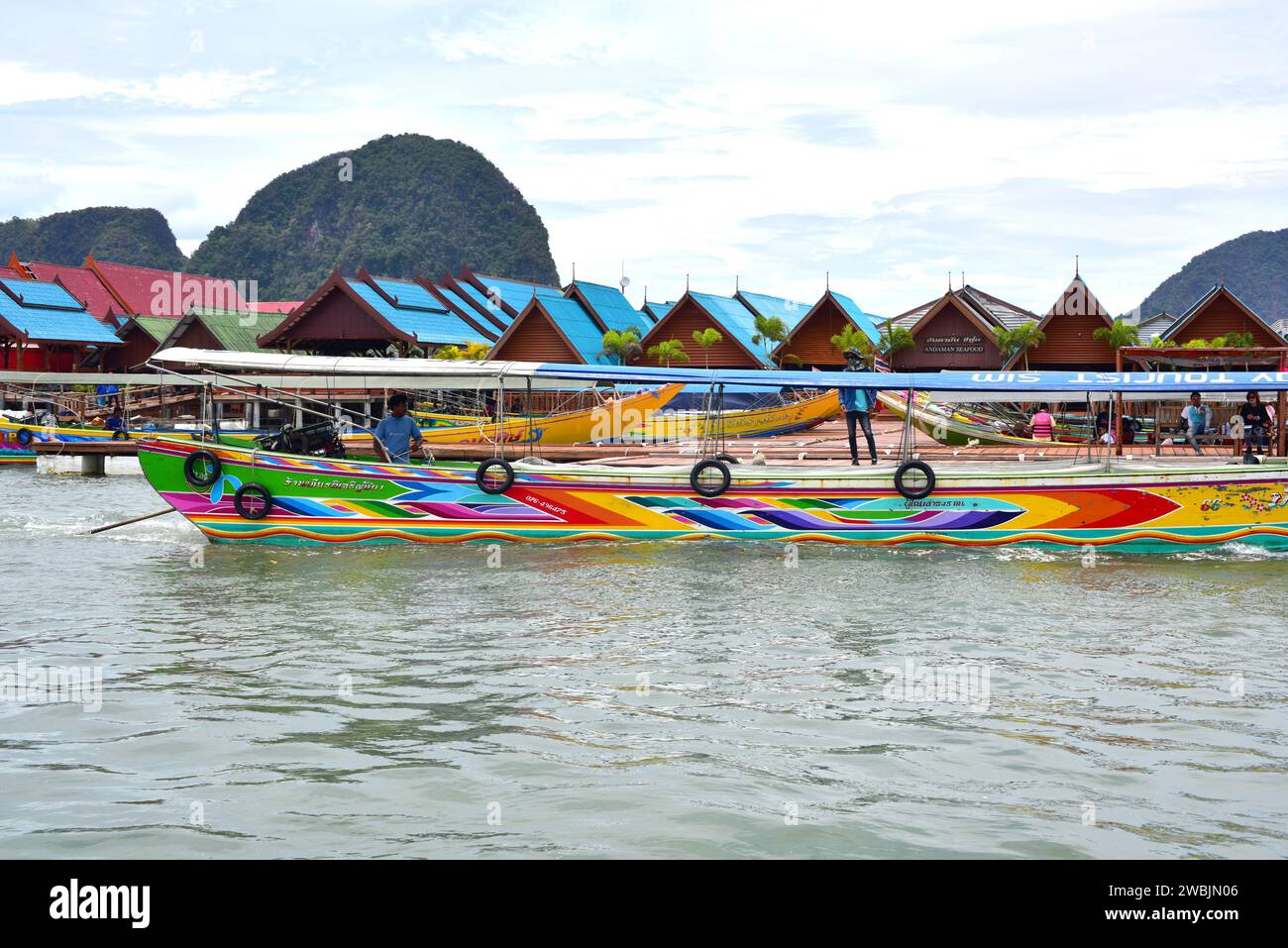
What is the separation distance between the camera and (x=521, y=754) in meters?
6.62

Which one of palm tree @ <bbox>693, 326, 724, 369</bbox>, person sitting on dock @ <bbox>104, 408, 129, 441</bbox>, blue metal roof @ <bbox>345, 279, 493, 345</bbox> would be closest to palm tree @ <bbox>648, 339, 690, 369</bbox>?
palm tree @ <bbox>693, 326, 724, 369</bbox>

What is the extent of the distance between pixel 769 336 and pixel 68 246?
85242 millimetres

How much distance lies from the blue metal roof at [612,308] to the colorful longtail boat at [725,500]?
2720 centimetres

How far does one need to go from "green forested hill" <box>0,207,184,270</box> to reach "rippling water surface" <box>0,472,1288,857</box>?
9721 cm

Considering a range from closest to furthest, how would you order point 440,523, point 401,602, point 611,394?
1. point 401,602
2. point 440,523
3. point 611,394

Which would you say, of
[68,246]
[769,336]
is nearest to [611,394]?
[769,336]

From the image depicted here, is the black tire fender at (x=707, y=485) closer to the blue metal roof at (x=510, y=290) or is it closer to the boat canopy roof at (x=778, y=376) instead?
the boat canopy roof at (x=778, y=376)

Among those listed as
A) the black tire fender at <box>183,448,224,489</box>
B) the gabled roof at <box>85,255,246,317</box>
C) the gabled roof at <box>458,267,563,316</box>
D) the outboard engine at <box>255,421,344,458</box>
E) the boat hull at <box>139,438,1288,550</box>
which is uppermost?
the gabled roof at <box>85,255,246,317</box>

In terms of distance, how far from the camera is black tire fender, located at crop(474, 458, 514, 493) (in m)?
14.2

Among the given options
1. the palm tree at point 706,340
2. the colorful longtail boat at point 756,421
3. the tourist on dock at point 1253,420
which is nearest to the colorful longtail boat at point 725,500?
the tourist on dock at point 1253,420

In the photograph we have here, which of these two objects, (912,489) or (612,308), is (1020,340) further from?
(912,489)

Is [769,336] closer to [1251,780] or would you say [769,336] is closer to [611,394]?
[611,394]

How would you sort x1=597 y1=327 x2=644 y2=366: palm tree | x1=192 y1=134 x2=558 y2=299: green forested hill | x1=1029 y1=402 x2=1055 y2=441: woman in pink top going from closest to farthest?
x1=1029 y1=402 x2=1055 y2=441: woman in pink top → x1=597 y1=327 x2=644 y2=366: palm tree → x1=192 y1=134 x2=558 y2=299: green forested hill

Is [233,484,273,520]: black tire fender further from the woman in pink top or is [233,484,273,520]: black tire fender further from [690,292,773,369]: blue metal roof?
[690,292,773,369]: blue metal roof
